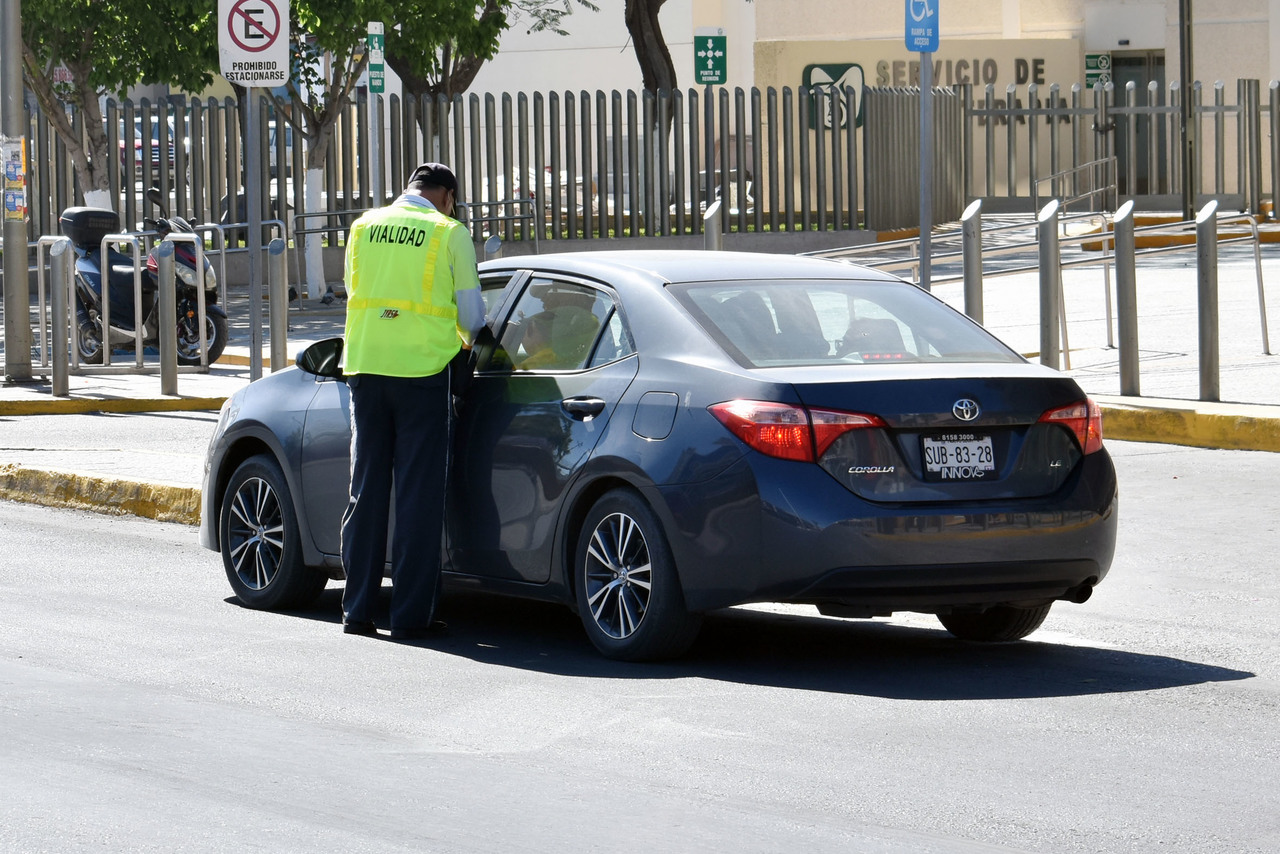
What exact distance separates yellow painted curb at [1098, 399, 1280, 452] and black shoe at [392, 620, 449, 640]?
6.27m

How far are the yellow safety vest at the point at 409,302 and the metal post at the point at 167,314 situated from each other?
27.7ft

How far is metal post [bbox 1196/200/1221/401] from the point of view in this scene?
13375 mm

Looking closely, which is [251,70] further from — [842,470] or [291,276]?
[291,276]

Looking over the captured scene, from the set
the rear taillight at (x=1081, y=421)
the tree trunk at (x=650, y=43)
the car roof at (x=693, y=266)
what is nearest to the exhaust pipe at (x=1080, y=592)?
the rear taillight at (x=1081, y=421)

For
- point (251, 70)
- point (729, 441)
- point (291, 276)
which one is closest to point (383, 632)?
point (729, 441)

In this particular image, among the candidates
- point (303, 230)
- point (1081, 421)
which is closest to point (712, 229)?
point (1081, 421)

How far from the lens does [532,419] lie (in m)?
7.77

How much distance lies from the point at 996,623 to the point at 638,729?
76.9 inches

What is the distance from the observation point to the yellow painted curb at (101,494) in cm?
1136

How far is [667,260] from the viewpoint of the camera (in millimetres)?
A: 8000

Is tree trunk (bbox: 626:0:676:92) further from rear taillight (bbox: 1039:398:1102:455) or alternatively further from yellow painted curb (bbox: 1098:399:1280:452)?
rear taillight (bbox: 1039:398:1102:455)

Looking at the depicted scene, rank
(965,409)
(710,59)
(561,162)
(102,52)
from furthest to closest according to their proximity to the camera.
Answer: (561,162) → (710,59) → (102,52) → (965,409)

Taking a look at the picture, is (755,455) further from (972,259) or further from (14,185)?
(14,185)

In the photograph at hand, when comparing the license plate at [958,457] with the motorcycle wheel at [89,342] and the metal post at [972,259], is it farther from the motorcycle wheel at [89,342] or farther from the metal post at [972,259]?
the motorcycle wheel at [89,342]
